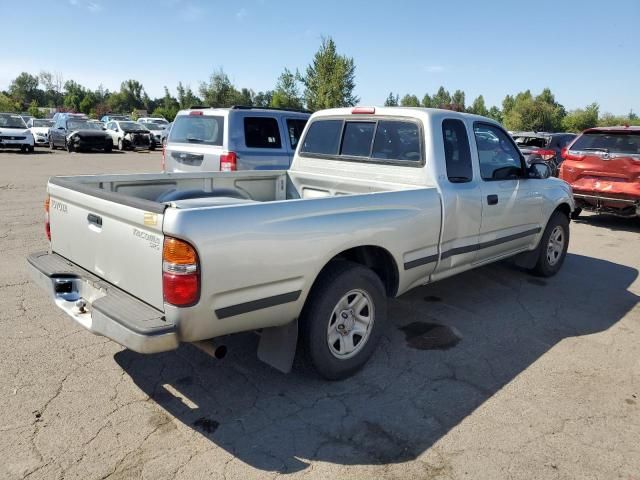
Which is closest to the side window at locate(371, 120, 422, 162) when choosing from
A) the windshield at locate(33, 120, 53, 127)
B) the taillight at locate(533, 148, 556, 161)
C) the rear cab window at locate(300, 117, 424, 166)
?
the rear cab window at locate(300, 117, 424, 166)

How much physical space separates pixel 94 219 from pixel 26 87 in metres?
122

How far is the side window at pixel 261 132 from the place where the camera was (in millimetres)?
7859

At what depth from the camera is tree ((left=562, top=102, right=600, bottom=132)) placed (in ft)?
192

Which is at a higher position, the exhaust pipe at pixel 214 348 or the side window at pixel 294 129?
the side window at pixel 294 129

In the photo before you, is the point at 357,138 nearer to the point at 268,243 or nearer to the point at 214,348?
the point at 268,243

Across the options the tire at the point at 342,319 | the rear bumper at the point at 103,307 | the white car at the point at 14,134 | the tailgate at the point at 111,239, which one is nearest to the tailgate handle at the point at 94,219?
the tailgate at the point at 111,239

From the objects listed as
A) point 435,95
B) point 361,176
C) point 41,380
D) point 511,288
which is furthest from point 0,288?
point 435,95

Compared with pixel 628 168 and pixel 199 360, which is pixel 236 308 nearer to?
pixel 199 360

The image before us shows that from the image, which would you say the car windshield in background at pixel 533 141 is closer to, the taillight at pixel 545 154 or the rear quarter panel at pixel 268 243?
the taillight at pixel 545 154

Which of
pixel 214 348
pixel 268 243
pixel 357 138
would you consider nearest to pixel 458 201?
pixel 357 138

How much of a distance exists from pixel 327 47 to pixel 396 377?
34.5 metres

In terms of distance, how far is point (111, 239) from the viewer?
296 cm

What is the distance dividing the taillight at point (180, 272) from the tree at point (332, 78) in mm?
32936

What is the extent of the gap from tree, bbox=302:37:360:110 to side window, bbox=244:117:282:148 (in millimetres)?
26980
